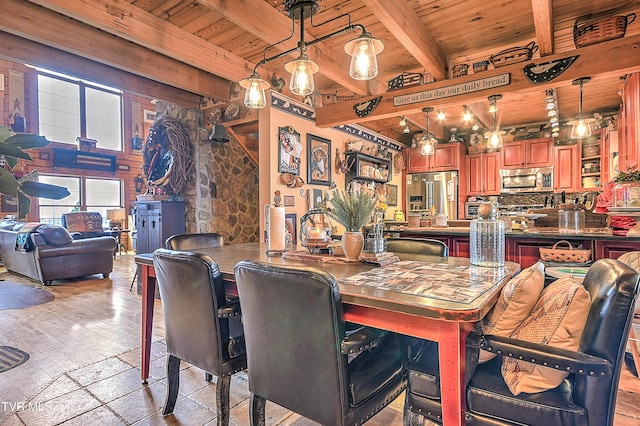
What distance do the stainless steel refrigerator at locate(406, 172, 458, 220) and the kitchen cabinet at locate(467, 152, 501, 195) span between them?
0.39m

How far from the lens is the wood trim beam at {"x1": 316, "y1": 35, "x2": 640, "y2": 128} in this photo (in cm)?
298

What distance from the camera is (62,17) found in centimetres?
306

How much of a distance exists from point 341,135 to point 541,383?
491 cm

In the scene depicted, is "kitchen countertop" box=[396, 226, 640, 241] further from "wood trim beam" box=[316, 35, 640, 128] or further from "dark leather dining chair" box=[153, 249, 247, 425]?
"dark leather dining chair" box=[153, 249, 247, 425]

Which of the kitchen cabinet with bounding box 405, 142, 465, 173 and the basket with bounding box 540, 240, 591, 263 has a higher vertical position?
the kitchen cabinet with bounding box 405, 142, 465, 173

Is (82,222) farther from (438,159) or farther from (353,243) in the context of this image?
(353,243)

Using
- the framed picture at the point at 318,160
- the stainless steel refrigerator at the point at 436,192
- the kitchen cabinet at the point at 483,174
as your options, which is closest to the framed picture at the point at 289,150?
the framed picture at the point at 318,160

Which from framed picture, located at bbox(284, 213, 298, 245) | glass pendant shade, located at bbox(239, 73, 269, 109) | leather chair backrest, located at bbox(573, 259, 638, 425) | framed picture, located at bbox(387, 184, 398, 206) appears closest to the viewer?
leather chair backrest, located at bbox(573, 259, 638, 425)

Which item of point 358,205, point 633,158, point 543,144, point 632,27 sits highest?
point 632,27

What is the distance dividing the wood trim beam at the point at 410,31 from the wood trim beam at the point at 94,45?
7.41 ft

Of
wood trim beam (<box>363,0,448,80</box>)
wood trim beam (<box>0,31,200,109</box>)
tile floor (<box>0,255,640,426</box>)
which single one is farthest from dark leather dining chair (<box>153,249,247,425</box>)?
wood trim beam (<box>0,31,200,109</box>)

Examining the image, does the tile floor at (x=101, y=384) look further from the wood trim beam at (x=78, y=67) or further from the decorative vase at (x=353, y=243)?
the wood trim beam at (x=78, y=67)

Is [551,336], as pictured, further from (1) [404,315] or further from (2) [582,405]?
(1) [404,315]

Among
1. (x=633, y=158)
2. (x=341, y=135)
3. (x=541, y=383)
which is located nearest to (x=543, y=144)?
(x=633, y=158)
